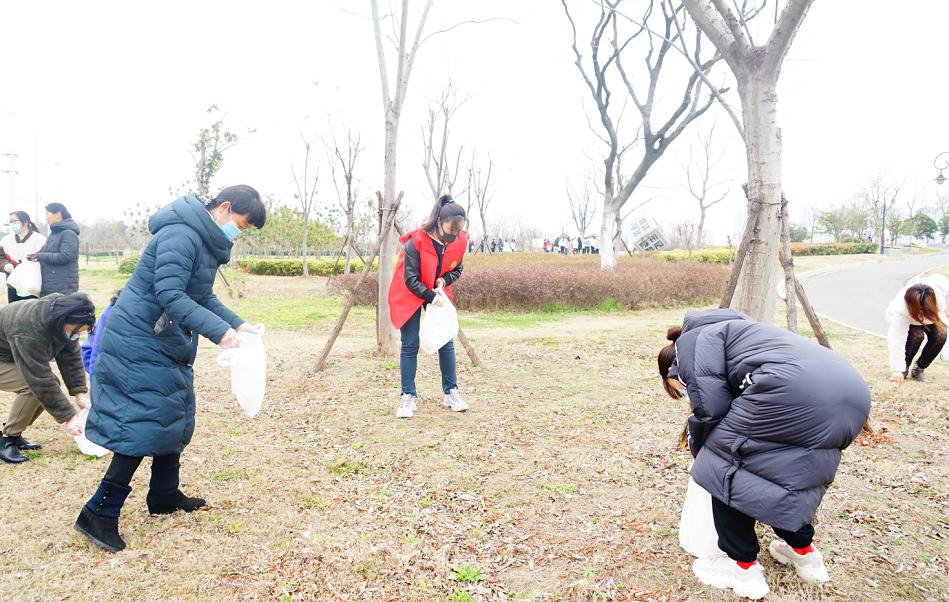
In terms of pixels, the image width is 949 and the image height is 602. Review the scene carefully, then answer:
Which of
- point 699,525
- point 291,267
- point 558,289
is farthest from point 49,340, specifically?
point 291,267

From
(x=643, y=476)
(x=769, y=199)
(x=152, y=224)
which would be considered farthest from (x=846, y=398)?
(x=152, y=224)

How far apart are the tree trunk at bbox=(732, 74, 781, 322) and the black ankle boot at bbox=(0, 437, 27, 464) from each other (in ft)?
14.7

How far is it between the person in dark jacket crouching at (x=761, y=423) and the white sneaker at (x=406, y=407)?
2421 millimetres

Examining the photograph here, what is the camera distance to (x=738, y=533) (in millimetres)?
2053

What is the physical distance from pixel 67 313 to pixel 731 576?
333 centimetres

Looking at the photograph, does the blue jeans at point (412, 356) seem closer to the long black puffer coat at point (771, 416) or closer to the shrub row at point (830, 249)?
the long black puffer coat at point (771, 416)

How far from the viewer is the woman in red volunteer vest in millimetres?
3914

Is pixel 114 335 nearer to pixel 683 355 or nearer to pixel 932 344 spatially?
pixel 683 355

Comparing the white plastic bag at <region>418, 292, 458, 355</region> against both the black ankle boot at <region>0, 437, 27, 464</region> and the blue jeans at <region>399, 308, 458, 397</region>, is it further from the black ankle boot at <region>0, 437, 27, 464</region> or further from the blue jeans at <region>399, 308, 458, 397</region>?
the black ankle boot at <region>0, 437, 27, 464</region>

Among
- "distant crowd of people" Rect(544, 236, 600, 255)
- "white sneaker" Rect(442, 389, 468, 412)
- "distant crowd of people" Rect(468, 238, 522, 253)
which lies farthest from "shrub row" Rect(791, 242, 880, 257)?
"white sneaker" Rect(442, 389, 468, 412)

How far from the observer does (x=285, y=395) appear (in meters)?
4.90

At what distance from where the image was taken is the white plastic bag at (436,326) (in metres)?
3.95

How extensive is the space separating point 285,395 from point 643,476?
3.13m

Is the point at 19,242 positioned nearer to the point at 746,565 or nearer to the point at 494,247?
the point at 746,565
